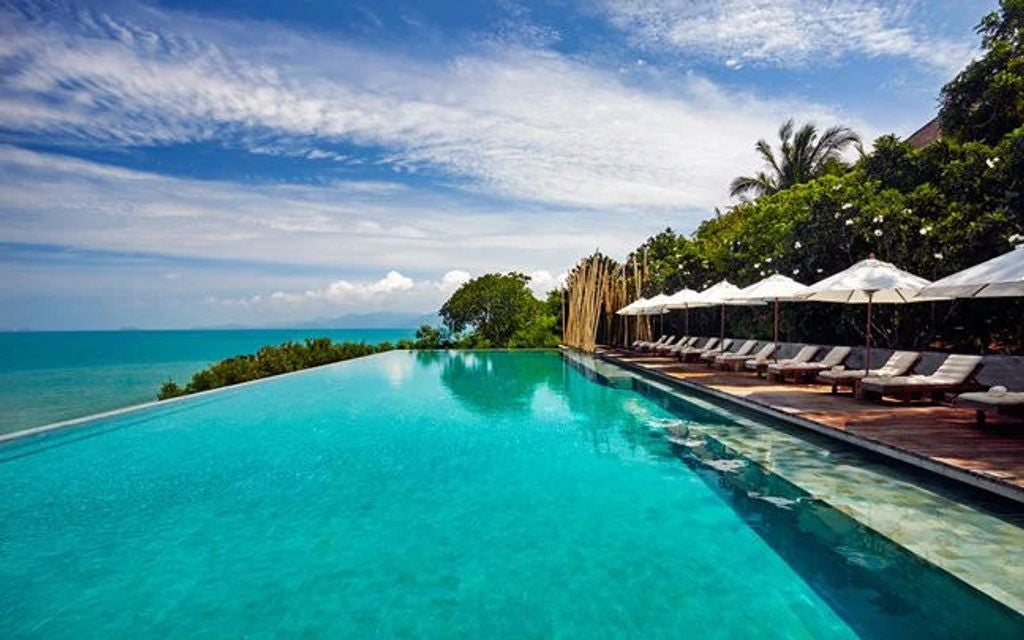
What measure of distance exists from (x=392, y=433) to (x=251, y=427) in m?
2.37

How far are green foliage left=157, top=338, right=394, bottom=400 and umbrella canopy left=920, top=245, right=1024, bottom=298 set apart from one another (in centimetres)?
1310

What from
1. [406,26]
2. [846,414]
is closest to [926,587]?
[846,414]

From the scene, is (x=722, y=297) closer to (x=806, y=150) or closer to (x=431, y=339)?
(x=806, y=150)

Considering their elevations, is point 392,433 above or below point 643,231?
below

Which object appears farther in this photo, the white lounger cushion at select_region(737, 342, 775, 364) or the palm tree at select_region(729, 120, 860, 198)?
the palm tree at select_region(729, 120, 860, 198)

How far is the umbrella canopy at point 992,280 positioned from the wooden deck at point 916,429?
1.30m

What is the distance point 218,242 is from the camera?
21.1 meters

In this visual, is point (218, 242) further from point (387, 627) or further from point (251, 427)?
point (387, 627)

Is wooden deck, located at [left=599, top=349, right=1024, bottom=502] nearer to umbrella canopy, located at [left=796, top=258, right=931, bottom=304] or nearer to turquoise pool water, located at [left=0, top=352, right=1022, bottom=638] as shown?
turquoise pool water, located at [left=0, top=352, right=1022, bottom=638]

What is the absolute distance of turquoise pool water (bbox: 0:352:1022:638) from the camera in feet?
10.5

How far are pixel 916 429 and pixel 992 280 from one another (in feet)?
5.41

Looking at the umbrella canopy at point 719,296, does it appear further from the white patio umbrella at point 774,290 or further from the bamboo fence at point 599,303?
the bamboo fence at point 599,303

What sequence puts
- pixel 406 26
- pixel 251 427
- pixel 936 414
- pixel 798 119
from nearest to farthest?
pixel 936 414
pixel 251 427
pixel 406 26
pixel 798 119

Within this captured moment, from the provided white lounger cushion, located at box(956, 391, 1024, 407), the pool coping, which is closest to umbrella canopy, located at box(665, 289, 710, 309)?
white lounger cushion, located at box(956, 391, 1024, 407)
